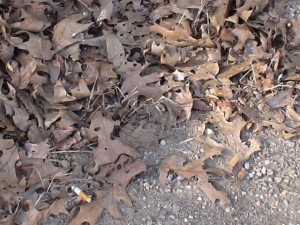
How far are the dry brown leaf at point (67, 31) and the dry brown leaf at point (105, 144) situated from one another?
1.60 feet

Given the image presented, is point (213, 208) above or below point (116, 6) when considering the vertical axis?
below

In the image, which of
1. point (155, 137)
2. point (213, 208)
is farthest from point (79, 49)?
point (213, 208)

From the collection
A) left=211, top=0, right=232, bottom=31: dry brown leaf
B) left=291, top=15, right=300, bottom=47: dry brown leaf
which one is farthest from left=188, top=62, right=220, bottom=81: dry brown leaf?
left=291, top=15, right=300, bottom=47: dry brown leaf

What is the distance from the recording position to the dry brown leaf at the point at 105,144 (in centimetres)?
297

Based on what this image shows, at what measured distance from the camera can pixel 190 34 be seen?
3502mm

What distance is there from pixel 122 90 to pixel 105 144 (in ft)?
1.18

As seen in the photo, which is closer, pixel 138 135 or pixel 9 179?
pixel 9 179

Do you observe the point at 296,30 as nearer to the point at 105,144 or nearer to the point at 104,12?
the point at 104,12

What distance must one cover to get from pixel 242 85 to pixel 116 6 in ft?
2.89

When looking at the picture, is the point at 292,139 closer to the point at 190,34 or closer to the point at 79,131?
the point at 190,34

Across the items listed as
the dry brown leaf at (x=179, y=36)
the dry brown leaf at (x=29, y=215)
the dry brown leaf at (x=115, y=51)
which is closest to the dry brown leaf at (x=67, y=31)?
the dry brown leaf at (x=115, y=51)

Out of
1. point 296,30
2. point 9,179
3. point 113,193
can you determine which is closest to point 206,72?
point 296,30

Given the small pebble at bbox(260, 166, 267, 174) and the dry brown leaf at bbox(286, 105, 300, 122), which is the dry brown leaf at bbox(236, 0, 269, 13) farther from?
the small pebble at bbox(260, 166, 267, 174)

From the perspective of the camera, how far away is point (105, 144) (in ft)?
9.93
